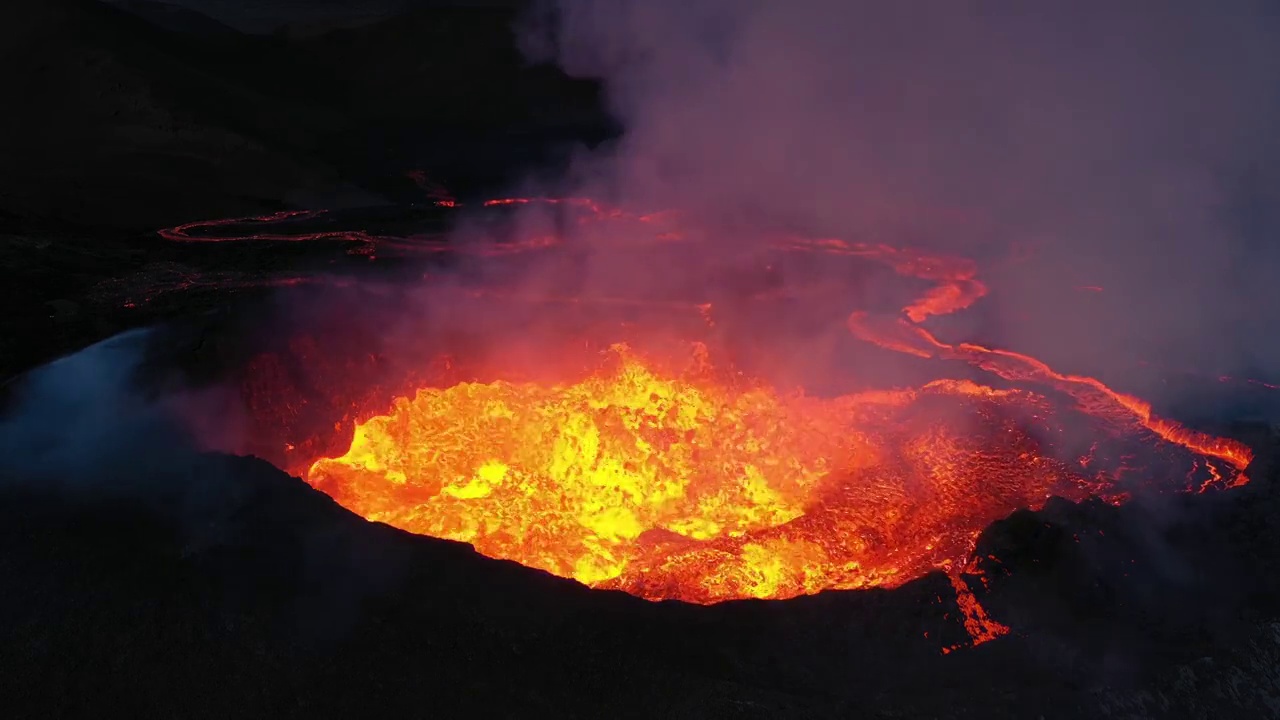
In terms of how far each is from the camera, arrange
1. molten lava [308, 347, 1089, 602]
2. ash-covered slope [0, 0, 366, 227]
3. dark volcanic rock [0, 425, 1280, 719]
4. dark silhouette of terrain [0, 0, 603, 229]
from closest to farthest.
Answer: dark volcanic rock [0, 425, 1280, 719]
molten lava [308, 347, 1089, 602]
ash-covered slope [0, 0, 366, 227]
dark silhouette of terrain [0, 0, 603, 229]

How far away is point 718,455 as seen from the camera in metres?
6.29

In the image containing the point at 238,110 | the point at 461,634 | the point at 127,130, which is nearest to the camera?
the point at 461,634

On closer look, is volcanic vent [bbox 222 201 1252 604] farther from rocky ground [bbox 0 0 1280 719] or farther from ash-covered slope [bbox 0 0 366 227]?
ash-covered slope [bbox 0 0 366 227]

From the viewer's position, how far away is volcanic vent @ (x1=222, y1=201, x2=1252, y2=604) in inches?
209

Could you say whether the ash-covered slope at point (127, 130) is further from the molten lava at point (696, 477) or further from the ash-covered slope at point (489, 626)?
the ash-covered slope at point (489, 626)

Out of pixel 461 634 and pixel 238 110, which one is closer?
pixel 461 634

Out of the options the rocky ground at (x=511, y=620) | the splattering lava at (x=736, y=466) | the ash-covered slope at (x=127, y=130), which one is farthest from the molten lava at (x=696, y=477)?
the ash-covered slope at (x=127, y=130)

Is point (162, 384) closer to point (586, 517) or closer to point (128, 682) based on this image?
point (128, 682)

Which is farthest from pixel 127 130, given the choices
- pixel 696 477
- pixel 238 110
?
pixel 696 477

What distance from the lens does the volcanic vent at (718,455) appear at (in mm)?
5309

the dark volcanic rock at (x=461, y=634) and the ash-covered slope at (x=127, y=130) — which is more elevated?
the ash-covered slope at (x=127, y=130)

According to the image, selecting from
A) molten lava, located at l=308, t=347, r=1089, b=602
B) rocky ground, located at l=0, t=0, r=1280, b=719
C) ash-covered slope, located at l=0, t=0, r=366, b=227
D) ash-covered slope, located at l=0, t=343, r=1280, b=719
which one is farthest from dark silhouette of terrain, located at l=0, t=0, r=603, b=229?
ash-covered slope, located at l=0, t=343, r=1280, b=719

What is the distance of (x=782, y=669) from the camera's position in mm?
3867

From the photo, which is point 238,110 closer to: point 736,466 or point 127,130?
point 127,130
